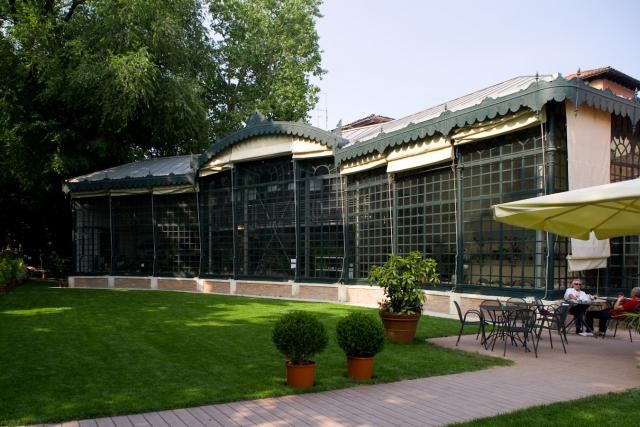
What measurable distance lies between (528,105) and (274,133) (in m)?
9.39

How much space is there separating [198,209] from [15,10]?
13.5 meters

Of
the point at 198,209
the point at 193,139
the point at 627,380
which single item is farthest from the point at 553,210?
the point at 193,139

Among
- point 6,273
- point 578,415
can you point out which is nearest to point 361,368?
point 578,415

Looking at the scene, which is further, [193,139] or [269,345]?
[193,139]

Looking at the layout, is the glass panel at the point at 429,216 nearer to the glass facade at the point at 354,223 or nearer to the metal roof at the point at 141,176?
the glass facade at the point at 354,223

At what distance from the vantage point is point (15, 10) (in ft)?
81.9

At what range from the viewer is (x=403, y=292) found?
962 cm

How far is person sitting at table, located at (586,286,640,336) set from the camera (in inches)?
407

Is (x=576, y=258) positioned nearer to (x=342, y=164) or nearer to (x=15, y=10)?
(x=342, y=164)

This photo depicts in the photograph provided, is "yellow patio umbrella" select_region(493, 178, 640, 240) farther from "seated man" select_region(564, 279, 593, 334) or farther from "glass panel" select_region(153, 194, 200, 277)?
"glass panel" select_region(153, 194, 200, 277)

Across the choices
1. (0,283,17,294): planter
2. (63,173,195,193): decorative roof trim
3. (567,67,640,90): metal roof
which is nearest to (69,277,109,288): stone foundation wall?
(0,283,17,294): planter

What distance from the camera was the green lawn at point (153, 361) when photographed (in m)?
5.97

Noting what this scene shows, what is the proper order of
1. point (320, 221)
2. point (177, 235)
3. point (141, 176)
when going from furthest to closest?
1. point (141, 176)
2. point (177, 235)
3. point (320, 221)

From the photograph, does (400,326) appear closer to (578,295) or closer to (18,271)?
(578,295)
